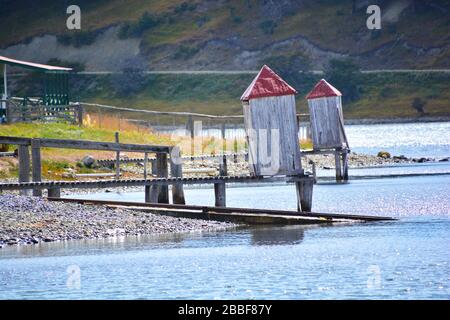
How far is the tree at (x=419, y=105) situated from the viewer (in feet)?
478

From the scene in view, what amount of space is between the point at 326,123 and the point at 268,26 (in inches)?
4706

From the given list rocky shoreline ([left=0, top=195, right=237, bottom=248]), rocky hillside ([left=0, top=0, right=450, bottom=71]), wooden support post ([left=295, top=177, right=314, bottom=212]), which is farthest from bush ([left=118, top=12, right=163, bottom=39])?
rocky shoreline ([left=0, top=195, right=237, bottom=248])

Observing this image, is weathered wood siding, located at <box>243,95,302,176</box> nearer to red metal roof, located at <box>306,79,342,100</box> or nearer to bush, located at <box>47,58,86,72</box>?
red metal roof, located at <box>306,79,342,100</box>

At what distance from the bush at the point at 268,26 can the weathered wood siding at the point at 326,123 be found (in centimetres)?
11761

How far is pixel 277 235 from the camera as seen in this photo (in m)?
37.6

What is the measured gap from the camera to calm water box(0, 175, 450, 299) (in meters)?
28.3

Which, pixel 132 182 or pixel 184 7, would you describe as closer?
pixel 132 182

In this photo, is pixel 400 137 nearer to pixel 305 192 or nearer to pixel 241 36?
pixel 305 192

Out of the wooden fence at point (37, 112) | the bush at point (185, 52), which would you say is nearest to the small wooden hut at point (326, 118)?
the wooden fence at point (37, 112)

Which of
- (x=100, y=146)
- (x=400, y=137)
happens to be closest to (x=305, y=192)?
(x=100, y=146)

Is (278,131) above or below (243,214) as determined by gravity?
above

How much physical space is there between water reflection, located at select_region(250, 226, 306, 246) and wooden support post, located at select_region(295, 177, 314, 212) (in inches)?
115

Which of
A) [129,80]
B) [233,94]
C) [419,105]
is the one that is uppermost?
[129,80]
